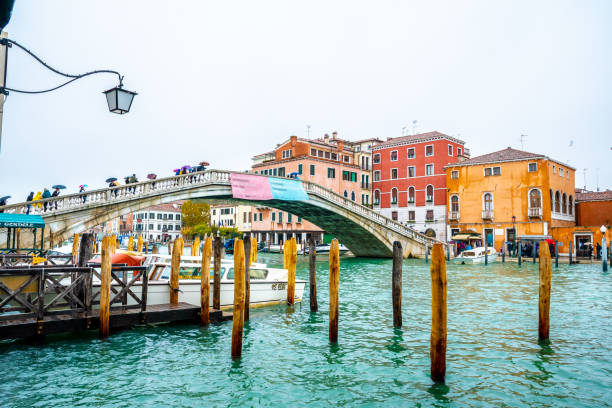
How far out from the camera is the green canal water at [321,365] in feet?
18.9

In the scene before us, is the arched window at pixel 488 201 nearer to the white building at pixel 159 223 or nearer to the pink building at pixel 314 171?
the pink building at pixel 314 171

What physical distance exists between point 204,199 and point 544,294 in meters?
19.0

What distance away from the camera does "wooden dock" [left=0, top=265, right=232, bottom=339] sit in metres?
7.09

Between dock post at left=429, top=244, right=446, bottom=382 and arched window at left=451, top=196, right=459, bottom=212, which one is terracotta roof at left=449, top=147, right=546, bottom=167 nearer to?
arched window at left=451, top=196, right=459, bottom=212

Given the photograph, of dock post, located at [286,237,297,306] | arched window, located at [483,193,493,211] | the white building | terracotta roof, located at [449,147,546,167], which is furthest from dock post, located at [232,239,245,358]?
the white building

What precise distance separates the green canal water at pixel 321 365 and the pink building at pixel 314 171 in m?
31.3

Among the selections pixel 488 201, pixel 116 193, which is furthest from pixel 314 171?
pixel 116 193

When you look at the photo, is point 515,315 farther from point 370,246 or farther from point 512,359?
point 370,246

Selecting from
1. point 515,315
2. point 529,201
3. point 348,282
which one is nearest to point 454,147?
point 529,201

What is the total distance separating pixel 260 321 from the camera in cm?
1008

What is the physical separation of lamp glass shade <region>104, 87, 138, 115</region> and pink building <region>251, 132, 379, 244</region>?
34.3m

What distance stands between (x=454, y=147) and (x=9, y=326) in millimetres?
36727

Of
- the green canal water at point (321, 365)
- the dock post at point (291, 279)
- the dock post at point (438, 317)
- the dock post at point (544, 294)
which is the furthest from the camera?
the dock post at point (291, 279)

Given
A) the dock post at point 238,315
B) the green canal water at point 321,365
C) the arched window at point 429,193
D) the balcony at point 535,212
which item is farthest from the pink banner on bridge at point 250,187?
the balcony at point 535,212
